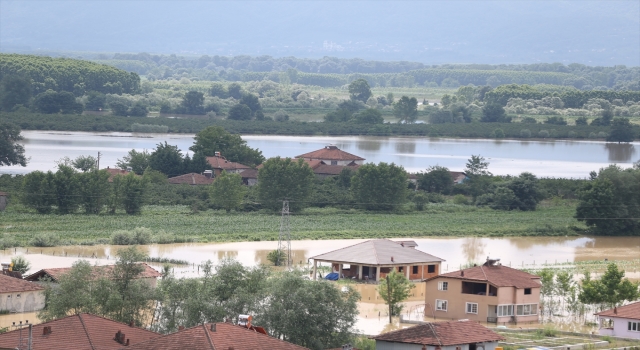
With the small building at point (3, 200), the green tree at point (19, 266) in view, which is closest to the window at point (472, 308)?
the green tree at point (19, 266)

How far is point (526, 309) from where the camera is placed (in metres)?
33.8

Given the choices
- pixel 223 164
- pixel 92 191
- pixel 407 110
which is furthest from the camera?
pixel 407 110

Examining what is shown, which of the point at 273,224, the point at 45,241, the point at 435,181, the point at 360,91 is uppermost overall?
the point at 360,91

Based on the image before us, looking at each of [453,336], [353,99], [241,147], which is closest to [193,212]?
[241,147]

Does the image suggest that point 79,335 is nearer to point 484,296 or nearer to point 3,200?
point 484,296

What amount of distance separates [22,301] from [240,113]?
99.1 m

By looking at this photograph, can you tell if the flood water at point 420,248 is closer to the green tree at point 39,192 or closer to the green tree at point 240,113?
the green tree at point 39,192

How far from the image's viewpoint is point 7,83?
12312cm

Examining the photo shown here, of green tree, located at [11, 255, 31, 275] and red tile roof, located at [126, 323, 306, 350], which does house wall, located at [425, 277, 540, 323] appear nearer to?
green tree, located at [11, 255, 31, 275]

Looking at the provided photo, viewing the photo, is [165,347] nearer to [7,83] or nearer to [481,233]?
[481,233]

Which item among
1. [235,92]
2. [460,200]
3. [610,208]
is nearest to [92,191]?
[460,200]

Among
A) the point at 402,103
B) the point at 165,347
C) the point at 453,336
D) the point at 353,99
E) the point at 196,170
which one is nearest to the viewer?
the point at 165,347

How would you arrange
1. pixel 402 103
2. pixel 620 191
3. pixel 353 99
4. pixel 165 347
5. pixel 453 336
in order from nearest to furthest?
pixel 165 347 < pixel 453 336 < pixel 620 191 < pixel 402 103 < pixel 353 99

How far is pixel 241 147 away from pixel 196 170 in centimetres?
563
